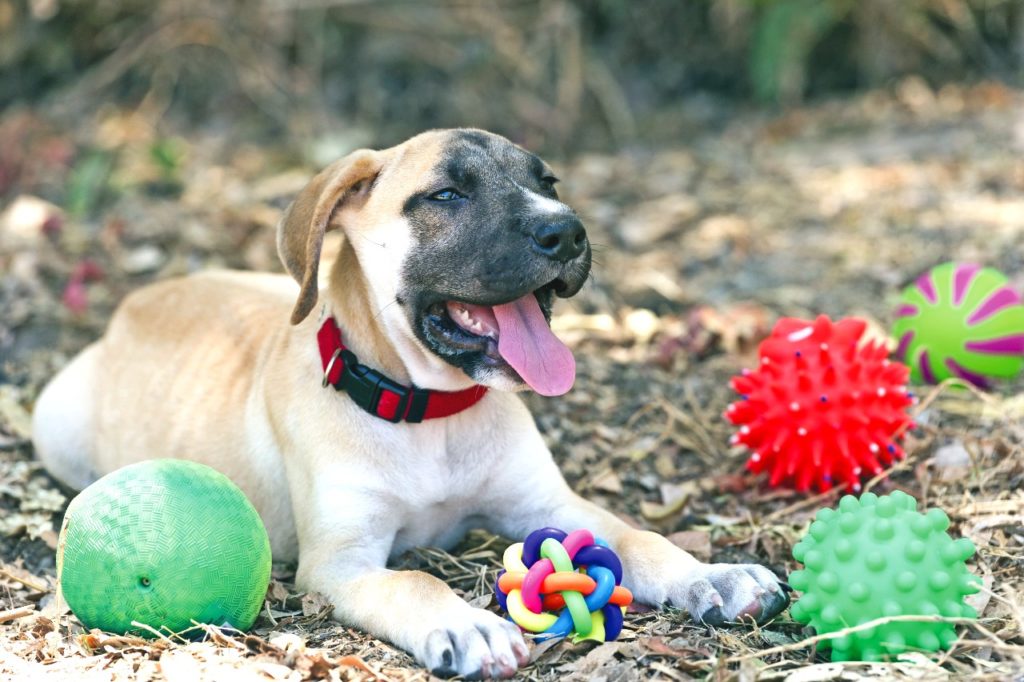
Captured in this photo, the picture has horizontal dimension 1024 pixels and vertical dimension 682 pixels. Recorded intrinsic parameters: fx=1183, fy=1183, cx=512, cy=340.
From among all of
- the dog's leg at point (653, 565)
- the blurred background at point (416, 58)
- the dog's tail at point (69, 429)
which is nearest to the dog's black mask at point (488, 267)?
the dog's leg at point (653, 565)

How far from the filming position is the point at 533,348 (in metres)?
4.04

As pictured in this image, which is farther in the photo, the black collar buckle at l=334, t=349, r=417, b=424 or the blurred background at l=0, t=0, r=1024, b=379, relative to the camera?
the blurred background at l=0, t=0, r=1024, b=379

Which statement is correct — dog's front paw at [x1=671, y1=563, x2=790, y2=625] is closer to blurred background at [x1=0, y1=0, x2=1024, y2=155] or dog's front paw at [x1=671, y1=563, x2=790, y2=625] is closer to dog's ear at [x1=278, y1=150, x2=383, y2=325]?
dog's ear at [x1=278, y1=150, x2=383, y2=325]

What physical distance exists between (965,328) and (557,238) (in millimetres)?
2421

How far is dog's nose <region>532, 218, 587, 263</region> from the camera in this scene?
388 centimetres

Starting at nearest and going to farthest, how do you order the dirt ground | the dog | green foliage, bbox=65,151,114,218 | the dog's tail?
1. the dirt ground
2. the dog
3. the dog's tail
4. green foliage, bbox=65,151,114,218

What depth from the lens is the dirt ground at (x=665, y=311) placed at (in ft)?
Answer: 11.4

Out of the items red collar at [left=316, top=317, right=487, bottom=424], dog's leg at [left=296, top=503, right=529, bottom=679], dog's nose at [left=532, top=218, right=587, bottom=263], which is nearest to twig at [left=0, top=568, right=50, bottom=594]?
dog's leg at [left=296, top=503, right=529, bottom=679]

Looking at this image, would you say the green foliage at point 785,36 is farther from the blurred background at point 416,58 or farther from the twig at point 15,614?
the twig at point 15,614

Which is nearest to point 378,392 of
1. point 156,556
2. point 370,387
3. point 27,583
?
point 370,387

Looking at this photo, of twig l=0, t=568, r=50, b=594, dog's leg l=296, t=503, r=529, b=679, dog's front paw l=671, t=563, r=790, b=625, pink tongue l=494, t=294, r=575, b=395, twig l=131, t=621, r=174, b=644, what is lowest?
twig l=0, t=568, r=50, b=594

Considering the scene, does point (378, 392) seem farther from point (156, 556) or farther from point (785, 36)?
point (785, 36)

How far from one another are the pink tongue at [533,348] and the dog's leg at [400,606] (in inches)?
29.1

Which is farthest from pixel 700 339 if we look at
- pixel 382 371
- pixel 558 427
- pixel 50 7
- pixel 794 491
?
pixel 50 7
